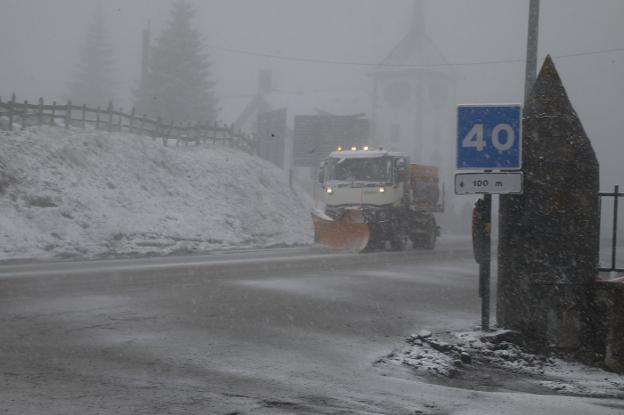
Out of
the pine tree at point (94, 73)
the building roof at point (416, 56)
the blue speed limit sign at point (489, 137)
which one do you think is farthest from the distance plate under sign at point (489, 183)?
the building roof at point (416, 56)

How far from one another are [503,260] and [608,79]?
107848 millimetres

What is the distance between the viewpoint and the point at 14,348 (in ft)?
25.7

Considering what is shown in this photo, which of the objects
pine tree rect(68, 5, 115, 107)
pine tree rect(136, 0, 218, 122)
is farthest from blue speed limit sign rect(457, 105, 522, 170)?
pine tree rect(68, 5, 115, 107)

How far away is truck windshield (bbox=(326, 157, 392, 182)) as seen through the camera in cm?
2486

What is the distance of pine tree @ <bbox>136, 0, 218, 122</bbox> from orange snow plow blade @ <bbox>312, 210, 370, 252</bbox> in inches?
1337

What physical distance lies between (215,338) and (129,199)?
2120 cm

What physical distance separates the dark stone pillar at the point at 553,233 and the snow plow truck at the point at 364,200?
1461 centimetres

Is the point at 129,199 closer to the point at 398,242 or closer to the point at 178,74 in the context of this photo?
the point at 398,242

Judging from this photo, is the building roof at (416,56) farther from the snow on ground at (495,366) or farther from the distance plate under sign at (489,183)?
the snow on ground at (495,366)

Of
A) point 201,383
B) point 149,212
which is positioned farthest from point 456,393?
point 149,212

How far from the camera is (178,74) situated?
57.6 m

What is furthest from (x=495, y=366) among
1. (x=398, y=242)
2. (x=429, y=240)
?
(x=429, y=240)

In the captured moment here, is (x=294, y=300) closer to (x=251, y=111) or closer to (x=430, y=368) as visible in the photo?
(x=430, y=368)

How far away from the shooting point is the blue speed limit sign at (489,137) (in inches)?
379
